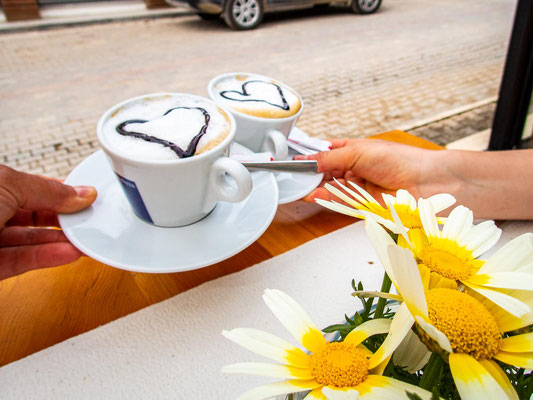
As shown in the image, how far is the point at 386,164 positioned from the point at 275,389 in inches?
24.3

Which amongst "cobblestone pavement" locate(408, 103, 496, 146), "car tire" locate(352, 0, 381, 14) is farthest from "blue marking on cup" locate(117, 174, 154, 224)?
"car tire" locate(352, 0, 381, 14)

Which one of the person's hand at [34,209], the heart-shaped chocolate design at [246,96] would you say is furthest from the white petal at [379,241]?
the heart-shaped chocolate design at [246,96]

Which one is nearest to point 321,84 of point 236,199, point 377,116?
point 377,116

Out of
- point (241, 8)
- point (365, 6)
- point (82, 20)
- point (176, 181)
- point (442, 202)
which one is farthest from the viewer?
point (365, 6)

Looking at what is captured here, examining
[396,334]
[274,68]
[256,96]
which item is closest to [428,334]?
[396,334]

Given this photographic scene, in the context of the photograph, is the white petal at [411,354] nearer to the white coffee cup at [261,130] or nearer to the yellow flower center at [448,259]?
the yellow flower center at [448,259]

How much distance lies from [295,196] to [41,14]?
17.9ft

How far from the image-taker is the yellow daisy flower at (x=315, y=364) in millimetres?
180

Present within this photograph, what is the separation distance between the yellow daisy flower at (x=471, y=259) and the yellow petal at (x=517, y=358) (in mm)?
23

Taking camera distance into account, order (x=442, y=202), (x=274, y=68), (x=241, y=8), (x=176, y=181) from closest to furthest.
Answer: (x=442, y=202) → (x=176, y=181) → (x=274, y=68) → (x=241, y=8)

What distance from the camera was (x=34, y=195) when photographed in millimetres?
550

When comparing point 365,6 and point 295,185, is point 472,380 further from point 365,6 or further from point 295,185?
point 365,6

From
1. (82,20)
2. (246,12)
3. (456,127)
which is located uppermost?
(246,12)

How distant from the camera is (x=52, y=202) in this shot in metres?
0.57
